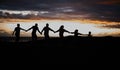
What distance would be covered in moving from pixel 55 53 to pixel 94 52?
389 cm

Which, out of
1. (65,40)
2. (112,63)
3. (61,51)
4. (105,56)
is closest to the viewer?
(112,63)

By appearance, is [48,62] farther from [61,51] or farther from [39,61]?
[61,51]

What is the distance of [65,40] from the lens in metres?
27.4

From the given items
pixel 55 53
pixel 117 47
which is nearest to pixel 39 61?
pixel 55 53

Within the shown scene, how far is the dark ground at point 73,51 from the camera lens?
22.0m

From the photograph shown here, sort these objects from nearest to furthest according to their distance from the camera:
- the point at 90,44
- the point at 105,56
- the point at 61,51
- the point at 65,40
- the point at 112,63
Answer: the point at 112,63 < the point at 105,56 < the point at 61,51 < the point at 90,44 < the point at 65,40

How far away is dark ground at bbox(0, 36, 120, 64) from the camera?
22.0 metres

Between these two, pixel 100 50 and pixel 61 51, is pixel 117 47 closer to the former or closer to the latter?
pixel 100 50

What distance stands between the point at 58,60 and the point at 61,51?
207 cm

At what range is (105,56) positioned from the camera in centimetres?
2234

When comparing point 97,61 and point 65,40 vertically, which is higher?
point 65,40

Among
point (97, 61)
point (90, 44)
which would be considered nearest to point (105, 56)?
point (97, 61)

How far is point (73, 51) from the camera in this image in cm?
2375

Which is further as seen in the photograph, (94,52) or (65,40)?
(65,40)
